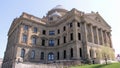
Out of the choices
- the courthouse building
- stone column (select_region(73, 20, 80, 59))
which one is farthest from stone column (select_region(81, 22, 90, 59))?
stone column (select_region(73, 20, 80, 59))

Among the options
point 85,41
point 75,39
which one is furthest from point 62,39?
point 85,41

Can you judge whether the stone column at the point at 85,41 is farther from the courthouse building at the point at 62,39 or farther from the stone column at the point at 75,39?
the stone column at the point at 75,39

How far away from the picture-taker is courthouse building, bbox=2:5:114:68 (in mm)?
37688

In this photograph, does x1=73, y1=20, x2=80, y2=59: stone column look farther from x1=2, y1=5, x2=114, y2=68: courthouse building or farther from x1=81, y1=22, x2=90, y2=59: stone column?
x1=81, y1=22, x2=90, y2=59: stone column

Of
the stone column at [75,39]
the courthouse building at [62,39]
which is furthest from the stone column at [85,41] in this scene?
the stone column at [75,39]

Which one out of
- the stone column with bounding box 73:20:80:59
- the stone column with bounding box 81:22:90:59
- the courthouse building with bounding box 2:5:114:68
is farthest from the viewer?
the courthouse building with bounding box 2:5:114:68

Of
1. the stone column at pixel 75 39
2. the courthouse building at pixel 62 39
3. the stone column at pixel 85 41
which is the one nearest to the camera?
the stone column at pixel 75 39

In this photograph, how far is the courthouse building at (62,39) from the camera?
37688mm

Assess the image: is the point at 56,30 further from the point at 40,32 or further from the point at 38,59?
the point at 38,59

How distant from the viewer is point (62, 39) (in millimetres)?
42844

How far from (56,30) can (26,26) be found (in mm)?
10794

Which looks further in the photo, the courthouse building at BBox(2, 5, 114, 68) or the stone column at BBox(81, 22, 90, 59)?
the courthouse building at BBox(2, 5, 114, 68)

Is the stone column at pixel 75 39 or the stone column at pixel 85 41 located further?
the stone column at pixel 85 41

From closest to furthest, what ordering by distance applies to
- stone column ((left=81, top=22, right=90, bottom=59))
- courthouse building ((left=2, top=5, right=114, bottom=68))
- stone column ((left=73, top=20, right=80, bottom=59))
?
stone column ((left=73, top=20, right=80, bottom=59)) < stone column ((left=81, top=22, right=90, bottom=59)) < courthouse building ((left=2, top=5, right=114, bottom=68))
